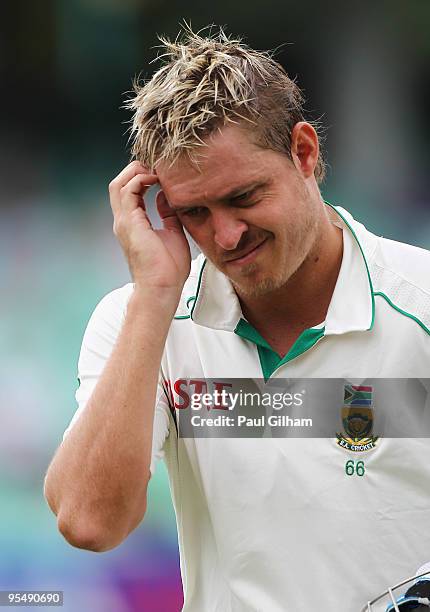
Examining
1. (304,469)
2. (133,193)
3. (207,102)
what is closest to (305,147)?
(207,102)

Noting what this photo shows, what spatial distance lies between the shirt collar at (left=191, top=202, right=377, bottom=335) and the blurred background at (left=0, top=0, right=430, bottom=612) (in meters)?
2.36

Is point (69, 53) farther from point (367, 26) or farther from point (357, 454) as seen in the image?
point (357, 454)

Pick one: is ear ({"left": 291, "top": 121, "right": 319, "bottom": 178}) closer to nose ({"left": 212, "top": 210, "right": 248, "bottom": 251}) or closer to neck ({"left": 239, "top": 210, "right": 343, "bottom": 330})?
neck ({"left": 239, "top": 210, "right": 343, "bottom": 330})

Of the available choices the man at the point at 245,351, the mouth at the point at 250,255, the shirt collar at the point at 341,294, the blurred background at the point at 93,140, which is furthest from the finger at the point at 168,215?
the blurred background at the point at 93,140

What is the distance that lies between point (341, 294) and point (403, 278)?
131 mm

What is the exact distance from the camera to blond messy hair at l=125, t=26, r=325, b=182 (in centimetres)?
183

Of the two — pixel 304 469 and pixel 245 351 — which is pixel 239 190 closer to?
pixel 245 351

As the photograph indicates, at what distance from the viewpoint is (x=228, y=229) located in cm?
181

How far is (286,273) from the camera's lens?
1.91 m

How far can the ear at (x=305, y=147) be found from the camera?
6.51 ft

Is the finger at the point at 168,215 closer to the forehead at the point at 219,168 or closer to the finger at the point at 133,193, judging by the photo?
the finger at the point at 133,193

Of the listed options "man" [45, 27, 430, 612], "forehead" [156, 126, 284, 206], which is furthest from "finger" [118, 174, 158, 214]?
"forehead" [156, 126, 284, 206]

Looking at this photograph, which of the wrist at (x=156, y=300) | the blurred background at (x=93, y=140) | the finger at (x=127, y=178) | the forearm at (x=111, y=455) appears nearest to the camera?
the forearm at (x=111, y=455)

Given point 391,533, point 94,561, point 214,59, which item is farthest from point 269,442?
point 94,561
